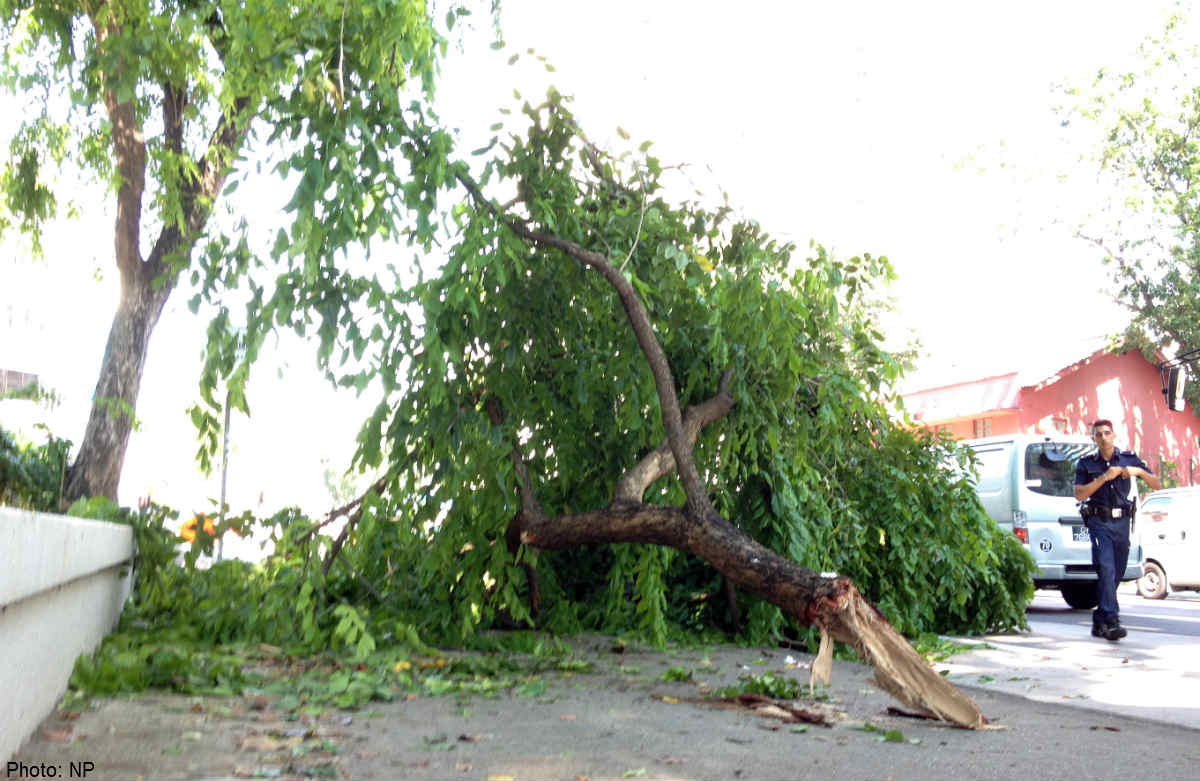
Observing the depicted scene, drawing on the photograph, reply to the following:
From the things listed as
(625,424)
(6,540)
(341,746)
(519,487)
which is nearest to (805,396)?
(625,424)

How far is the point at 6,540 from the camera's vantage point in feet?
10.1

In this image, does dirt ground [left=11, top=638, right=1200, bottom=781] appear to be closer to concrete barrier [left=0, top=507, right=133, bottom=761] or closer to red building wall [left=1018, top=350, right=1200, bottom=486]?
concrete barrier [left=0, top=507, right=133, bottom=761]

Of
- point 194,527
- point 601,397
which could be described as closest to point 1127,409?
point 601,397

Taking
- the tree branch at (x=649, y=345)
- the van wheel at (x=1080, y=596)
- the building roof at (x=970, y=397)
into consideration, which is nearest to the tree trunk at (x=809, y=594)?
the tree branch at (x=649, y=345)

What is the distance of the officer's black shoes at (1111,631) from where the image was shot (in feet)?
31.0

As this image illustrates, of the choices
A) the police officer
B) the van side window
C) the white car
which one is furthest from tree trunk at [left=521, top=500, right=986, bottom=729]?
the white car

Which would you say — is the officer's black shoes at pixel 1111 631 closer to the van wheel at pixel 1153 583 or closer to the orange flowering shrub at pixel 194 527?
the orange flowering shrub at pixel 194 527

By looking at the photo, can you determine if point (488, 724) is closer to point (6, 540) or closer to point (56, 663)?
point (56, 663)

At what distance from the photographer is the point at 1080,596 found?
47.8 ft

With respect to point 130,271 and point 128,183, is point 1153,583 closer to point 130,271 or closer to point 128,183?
point 130,271

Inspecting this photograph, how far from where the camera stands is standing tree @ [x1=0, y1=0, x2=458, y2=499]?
5.50 m

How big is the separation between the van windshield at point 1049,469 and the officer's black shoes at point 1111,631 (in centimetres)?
397

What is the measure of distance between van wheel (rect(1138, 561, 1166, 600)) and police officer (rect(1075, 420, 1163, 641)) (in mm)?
8238

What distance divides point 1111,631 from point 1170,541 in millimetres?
8561
